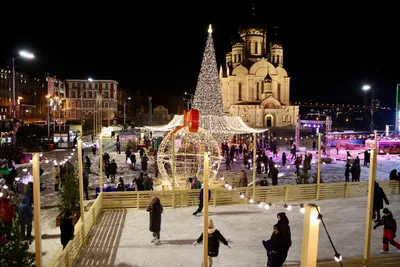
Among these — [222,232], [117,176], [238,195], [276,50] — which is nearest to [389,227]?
[222,232]

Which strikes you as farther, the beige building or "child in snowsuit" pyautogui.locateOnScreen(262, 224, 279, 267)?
the beige building

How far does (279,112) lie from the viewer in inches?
2147

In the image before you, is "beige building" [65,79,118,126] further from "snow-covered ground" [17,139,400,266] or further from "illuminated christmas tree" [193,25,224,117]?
"illuminated christmas tree" [193,25,224,117]

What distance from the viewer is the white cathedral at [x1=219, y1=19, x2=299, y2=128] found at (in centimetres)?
5419

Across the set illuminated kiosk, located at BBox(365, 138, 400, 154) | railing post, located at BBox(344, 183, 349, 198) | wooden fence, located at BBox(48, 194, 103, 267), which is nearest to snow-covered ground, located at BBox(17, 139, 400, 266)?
wooden fence, located at BBox(48, 194, 103, 267)

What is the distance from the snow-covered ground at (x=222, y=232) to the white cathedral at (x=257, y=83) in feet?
139

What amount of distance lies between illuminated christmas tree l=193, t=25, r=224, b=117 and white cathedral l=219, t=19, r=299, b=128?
31.2m

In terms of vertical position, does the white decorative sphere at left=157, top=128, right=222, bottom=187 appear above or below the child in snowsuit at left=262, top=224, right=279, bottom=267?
above

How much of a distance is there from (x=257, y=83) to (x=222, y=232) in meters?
49.3

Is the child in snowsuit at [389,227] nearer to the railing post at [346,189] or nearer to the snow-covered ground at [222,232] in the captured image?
the snow-covered ground at [222,232]

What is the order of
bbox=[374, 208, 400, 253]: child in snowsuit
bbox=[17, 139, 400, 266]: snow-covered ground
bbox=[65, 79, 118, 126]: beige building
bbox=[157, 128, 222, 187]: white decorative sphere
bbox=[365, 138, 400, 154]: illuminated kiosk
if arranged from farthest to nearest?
bbox=[65, 79, 118, 126]: beige building < bbox=[365, 138, 400, 154]: illuminated kiosk < bbox=[157, 128, 222, 187]: white decorative sphere < bbox=[17, 139, 400, 266]: snow-covered ground < bbox=[374, 208, 400, 253]: child in snowsuit

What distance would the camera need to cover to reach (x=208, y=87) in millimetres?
22203

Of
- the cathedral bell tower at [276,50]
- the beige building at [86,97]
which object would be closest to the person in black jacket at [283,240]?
Result: the cathedral bell tower at [276,50]

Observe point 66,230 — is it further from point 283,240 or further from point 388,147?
point 388,147
